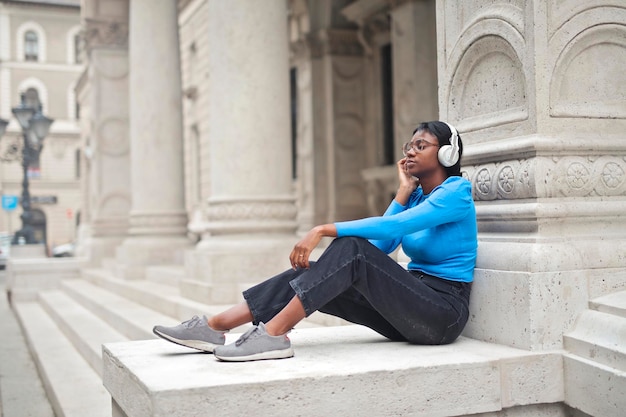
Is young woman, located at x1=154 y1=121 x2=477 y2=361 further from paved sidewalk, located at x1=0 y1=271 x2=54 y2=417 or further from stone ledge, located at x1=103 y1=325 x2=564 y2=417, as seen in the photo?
paved sidewalk, located at x1=0 y1=271 x2=54 y2=417

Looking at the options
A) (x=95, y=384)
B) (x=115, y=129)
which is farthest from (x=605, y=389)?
(x=115, y=129)

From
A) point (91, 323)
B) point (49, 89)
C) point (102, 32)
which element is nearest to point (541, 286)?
point (91, 323)

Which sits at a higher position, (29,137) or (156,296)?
(29,137)

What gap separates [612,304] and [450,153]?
109 cm

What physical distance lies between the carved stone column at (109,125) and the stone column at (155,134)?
143 inches

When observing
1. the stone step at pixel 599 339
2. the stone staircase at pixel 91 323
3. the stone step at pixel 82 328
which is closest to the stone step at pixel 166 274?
the stone staircase at pixel 91 323

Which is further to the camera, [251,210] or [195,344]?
[251,210]

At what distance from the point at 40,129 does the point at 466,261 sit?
17456mm

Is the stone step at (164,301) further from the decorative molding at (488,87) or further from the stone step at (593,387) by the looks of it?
the stone step at (593,387)

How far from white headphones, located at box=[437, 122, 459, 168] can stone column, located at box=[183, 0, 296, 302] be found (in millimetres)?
4474

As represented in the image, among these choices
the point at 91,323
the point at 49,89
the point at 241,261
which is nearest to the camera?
the point at 241,261

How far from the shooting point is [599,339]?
3.93m

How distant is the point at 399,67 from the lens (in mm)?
12922

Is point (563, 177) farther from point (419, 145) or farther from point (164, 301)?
point (164, 301)
